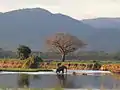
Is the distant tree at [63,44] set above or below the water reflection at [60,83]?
above

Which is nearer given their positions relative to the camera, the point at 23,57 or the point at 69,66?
the point at 69,66

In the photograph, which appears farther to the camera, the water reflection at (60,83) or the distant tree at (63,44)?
the distant tree at (63,44)

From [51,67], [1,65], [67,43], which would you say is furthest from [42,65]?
[67,43]

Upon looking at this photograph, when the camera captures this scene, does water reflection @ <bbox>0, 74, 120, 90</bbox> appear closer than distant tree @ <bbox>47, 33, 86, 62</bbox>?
Yes

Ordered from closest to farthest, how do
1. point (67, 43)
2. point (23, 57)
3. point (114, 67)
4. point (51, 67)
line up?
1. point (114, 67)
2. point (51, 67)
3. point (23, 57)
4. point (67, 43)

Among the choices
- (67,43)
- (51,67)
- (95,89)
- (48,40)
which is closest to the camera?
(95,89)

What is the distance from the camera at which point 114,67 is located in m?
48.5

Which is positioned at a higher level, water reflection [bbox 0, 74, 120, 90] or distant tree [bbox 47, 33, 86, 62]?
distant tree [bbox 47, 33, 86, 62]

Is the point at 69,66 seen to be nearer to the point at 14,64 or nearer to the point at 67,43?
the point at 14,64

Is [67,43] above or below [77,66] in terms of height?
above

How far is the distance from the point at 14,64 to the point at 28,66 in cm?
431

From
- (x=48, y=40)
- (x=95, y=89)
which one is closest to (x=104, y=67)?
(x=95, y=89)

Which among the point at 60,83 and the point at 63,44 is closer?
the point at 60,83

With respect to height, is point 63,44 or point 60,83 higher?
point 63,44
